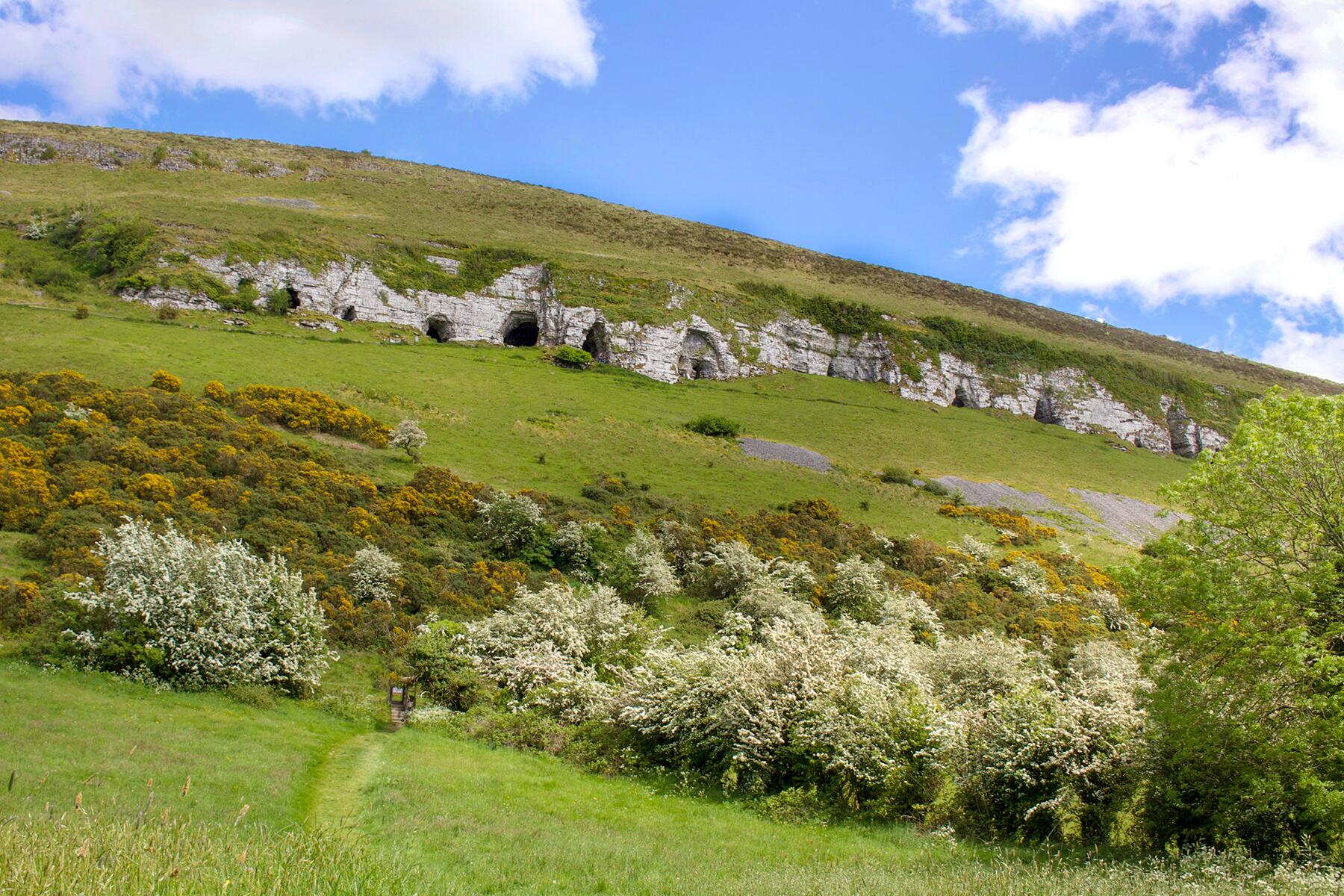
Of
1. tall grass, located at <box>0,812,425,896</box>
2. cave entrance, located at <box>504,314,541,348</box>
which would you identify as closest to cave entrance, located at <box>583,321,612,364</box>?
cave entrance, located at <box>504,314,541,348</box>

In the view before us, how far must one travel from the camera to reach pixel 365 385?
4856 centimetres

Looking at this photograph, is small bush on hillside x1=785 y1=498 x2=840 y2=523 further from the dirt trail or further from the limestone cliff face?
the dirt trail

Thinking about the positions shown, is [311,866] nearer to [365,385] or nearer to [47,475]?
[47,475]

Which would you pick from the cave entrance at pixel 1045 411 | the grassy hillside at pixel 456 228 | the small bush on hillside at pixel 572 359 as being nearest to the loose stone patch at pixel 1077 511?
the cave entrance at pixel 1045 411

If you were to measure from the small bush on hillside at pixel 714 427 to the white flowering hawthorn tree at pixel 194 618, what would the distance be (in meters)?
39.0

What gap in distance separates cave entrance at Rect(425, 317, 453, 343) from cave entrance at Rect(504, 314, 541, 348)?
18.3ft

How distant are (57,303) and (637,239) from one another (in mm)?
61961

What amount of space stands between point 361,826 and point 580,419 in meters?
41.2

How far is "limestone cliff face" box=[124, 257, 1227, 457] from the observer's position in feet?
208

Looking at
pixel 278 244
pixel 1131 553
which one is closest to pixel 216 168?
pixel 278 244

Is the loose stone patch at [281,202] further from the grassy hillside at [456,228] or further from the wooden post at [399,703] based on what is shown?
the wooden post at [399,703]

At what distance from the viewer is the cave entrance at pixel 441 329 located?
69.8 meters

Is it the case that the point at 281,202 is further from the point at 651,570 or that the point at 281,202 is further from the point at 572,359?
the point at 651,570

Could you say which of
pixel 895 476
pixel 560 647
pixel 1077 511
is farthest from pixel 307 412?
pixel 1077 511
